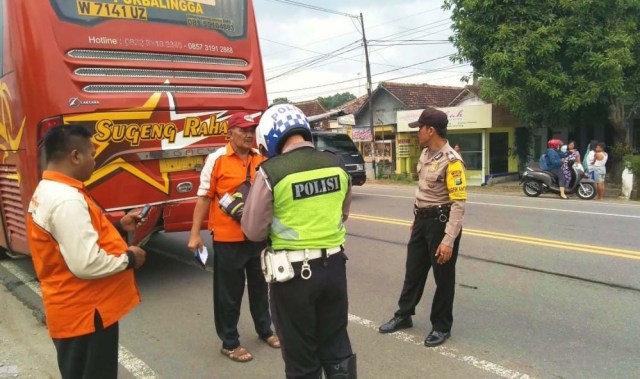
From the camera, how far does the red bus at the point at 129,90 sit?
4.84m

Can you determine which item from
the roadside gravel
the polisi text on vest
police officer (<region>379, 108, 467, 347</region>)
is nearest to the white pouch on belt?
the polisi text on vest

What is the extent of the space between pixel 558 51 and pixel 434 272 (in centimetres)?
1427

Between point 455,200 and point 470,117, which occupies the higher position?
point 470,117

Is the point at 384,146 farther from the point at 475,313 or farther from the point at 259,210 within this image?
the point at 259,210

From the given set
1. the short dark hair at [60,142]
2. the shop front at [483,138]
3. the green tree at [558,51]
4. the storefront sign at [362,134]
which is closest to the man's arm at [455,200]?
the short dark hair at [60,142]

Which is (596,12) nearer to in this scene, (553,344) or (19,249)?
(553,344)

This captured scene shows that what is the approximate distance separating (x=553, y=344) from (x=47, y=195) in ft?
12.3

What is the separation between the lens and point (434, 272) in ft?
13.5

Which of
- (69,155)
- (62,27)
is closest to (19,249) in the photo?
(62,27)

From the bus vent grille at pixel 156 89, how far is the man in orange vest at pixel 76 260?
2799mm

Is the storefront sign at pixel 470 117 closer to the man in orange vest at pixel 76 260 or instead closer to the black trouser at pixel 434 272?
the black trouser at pixel 434 272

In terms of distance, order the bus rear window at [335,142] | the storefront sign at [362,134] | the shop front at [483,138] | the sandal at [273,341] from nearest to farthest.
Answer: the sandal at [273,341] → the bus rear window at [335,142] → the shop front at [483,138] → the storefront sign at [362,134]

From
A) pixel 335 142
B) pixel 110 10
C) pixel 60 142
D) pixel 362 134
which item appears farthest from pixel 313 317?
pixel 362 134

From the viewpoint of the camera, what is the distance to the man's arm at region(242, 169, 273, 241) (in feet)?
8.13
